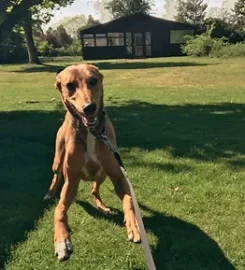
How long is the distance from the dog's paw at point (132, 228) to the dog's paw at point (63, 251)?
415 millimetres

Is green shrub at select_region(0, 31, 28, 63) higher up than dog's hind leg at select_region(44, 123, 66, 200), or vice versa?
dog's hind leg at select_region(44, 123, 66, 200)

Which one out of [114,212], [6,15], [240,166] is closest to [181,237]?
[114,212]

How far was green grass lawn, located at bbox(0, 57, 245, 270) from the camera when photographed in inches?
149

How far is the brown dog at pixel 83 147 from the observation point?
9.40 ft

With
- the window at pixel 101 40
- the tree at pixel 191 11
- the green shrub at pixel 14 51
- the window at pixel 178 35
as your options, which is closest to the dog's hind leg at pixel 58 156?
the green shrub at pixel 14 51

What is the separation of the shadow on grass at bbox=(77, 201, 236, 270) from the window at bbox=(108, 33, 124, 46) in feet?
141

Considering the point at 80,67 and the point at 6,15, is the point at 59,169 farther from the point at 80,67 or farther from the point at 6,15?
the point at 6,15

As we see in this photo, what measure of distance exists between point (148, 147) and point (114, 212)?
2733 mm

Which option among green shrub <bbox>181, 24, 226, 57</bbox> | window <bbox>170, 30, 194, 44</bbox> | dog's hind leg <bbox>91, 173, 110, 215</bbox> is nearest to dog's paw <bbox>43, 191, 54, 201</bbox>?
dog's hind leg <bbox>91, 173, 110, 215</bbox>

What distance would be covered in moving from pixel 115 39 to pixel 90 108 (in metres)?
44.9

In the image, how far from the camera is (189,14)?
6925cm

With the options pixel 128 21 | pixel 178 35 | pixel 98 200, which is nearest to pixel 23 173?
pixel 98 200

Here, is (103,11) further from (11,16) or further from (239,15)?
(11,16)

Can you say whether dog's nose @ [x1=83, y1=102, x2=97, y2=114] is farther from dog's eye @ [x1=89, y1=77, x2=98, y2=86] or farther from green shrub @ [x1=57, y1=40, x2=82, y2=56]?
green shrub @ [x1=57, y1=40, x2=82, y2=56]
